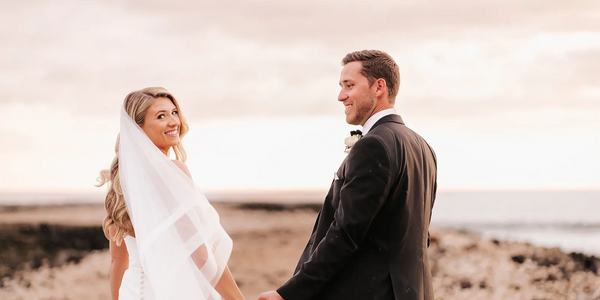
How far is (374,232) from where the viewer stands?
3.53 m

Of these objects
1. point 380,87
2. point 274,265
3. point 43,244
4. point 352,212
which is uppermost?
point 380,87

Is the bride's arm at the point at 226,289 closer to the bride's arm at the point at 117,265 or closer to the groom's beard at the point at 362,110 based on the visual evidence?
the bride's arm at the point at 117,265

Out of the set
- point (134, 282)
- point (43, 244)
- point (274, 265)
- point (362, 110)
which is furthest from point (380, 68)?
point (43, 244)

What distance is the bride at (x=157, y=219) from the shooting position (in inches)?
168

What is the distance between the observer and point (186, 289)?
4.27 metres

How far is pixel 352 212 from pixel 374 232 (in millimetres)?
180

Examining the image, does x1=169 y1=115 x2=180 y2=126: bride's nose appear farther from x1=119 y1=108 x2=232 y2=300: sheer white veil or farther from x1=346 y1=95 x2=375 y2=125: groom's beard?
x1=346 y1=95 x2=375 y2=125: groom's beard

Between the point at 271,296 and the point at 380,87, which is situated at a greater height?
the point at 380,87

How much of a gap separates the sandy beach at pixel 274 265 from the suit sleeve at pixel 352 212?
44.1 ft

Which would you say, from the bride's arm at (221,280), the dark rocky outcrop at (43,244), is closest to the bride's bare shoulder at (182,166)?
the bride's arm at (221,280)

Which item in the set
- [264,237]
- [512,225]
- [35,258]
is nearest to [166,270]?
[35,258]

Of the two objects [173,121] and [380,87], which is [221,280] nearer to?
[173,121]

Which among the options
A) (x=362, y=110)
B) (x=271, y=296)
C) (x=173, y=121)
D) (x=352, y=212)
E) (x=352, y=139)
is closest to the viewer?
(x=352, y=212)

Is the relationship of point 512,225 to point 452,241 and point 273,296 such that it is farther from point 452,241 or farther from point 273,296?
point 273,296
